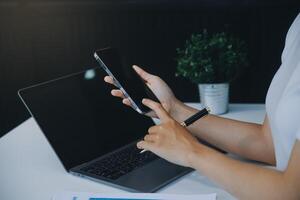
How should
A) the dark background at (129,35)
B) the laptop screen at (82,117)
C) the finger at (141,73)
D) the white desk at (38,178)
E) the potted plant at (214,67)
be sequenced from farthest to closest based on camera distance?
the dark background at (129,35) < the potted plant at (214,67) < the finger at (141,73) < the laptop screen at (82,117) < the white desk at (38,178)

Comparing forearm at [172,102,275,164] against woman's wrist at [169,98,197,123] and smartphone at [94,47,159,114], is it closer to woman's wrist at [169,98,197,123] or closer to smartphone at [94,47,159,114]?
woman's wrist at [169,98,197,123]

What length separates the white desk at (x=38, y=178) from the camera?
102 cm

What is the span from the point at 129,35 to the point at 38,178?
3.63ft

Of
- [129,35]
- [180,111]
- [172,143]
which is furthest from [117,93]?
[129,35]

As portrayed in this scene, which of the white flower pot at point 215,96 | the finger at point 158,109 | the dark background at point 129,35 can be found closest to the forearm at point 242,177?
the finger at point 158,109

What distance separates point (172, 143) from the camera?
994 mm

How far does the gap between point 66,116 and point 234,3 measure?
1.01m

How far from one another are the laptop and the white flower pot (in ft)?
0.88

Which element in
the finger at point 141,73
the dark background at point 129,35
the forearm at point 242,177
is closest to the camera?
the forearm at point 242,177

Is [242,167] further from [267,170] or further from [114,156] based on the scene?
[114,156]

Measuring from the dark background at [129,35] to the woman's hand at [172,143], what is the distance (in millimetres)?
1048

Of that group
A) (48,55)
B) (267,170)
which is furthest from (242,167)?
(48,55)

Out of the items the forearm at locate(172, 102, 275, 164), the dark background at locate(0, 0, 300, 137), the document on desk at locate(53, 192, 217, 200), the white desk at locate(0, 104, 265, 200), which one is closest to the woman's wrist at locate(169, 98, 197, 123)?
the forearm at locate(172, 102, 275, 164)

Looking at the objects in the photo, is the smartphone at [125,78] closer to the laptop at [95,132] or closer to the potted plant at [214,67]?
the laptop at [95,132]
